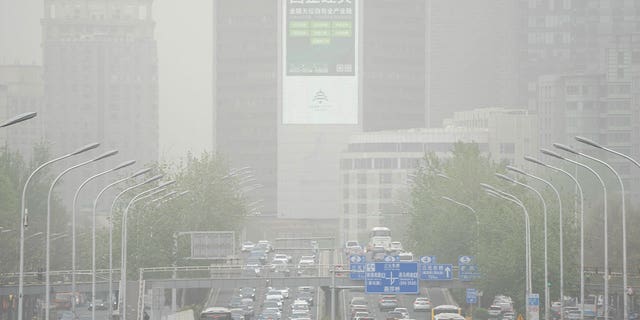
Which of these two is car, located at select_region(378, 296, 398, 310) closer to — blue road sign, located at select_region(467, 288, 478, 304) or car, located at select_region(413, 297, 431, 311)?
car, located at select_region(413, 297, 431, 311)

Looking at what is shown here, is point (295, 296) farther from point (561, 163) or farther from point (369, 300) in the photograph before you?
point (561, 163)

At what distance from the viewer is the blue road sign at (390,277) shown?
82.9 metres

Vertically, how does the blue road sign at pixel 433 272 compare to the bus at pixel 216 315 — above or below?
above

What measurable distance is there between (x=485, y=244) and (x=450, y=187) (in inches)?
798

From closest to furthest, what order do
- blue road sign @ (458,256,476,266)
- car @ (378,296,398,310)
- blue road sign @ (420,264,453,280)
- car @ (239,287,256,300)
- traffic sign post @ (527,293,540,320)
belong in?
traffic sign post @ (527,293,540,320) → blue road sign @ (420,264,453,280) → blue road sign @ (458,256,476,266) → car @ (378,296,398,310) → car @ (239,287,256,300)

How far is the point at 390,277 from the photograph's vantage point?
273 feet

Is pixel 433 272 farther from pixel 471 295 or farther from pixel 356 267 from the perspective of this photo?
pixel 356 267

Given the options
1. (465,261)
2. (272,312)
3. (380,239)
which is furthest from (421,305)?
(380,239)

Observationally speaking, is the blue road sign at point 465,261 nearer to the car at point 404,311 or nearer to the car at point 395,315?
the car at point 395,315

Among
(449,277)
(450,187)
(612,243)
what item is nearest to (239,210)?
(450,187)

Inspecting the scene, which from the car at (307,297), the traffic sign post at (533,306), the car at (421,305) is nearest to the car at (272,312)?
the car at (421,305)

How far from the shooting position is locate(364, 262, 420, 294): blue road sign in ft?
272

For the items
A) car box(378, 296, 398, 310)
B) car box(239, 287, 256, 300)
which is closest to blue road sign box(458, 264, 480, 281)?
car box(378, 296, 398, 310)

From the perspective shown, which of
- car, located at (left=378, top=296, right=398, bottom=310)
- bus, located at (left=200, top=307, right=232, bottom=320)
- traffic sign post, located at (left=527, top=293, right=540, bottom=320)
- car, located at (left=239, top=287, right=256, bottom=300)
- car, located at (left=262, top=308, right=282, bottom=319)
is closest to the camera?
traffic sign post, located at (left=527, top=293, right=540, bottom=320)
